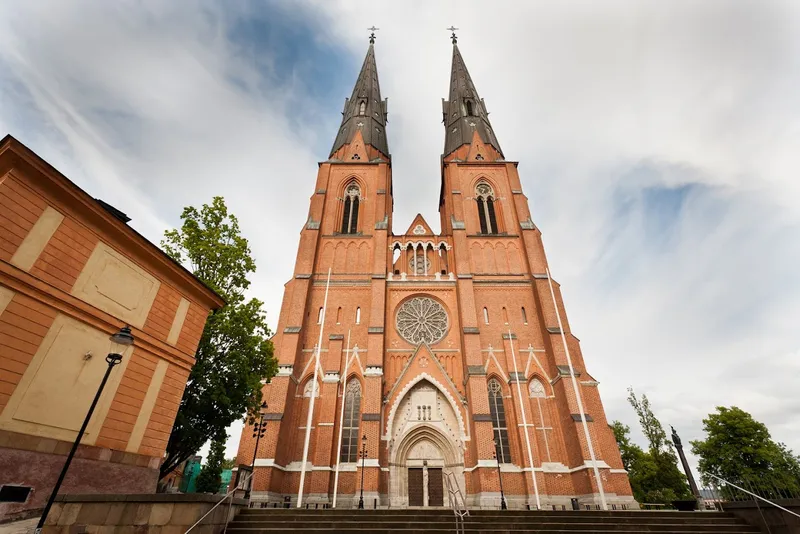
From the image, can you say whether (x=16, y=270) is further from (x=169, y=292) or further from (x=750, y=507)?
(x=750, y=507)

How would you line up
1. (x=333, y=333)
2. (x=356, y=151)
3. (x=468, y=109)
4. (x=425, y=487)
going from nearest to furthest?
(x=425, y=487), (x=333, y=333), (x=356, y=151), (x=468, y=109)

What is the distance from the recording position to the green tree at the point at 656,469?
31672 millimetres

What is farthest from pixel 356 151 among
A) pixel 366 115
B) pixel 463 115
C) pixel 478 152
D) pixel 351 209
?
pixel 463 115

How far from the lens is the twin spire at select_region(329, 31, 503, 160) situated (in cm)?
3481

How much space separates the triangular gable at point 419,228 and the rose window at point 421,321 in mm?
5936

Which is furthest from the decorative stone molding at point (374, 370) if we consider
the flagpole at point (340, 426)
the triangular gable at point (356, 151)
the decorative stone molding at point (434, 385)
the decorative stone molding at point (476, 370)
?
the triangular gable at point (356, 151)

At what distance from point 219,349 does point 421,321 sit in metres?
14.1

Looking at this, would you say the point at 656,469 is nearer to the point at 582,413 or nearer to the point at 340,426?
the point at 582,413

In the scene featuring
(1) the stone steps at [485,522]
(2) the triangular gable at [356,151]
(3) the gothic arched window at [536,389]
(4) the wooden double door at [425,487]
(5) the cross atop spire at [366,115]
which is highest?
(5) the cross atop spire at [366,115]

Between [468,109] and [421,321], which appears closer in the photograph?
[421,321]

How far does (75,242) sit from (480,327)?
20.7m

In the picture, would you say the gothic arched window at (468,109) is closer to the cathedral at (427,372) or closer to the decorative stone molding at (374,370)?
the cathedral at (427,372)

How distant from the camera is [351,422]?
20.5m

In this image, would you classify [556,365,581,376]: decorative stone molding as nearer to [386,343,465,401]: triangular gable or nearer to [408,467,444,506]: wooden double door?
[386,343,465,401]: triangular gable
